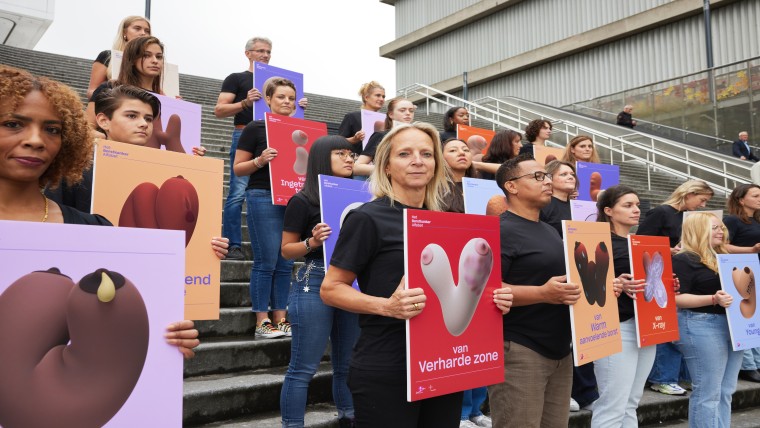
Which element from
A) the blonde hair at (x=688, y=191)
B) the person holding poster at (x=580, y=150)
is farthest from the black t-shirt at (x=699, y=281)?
the person holding poster at (x=580, y=150)

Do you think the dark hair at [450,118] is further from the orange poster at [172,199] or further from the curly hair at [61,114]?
the curly hair at [61,114]

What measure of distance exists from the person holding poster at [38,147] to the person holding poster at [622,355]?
2.61 m

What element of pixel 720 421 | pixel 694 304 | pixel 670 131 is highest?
pixel 670 131

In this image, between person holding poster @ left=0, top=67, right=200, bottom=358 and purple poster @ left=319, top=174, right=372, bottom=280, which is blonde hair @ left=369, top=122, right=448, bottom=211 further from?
person holding poster @ left=0, top=67, right=200, bottom=358

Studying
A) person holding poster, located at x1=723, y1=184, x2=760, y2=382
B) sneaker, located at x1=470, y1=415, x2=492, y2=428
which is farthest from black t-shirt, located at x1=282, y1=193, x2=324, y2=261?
person holding poster, located at x1=723, y1=184, x2=760, y2=382

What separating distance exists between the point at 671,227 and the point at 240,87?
12.9 feet

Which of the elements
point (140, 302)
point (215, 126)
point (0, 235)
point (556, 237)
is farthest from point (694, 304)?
point (215, 126)

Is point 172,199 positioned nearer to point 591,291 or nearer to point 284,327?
point 284,327

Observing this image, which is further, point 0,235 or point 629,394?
point 629,394

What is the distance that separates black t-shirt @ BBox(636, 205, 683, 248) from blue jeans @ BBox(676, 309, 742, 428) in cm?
115

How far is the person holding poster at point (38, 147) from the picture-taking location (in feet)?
5.67

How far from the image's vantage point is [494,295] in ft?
8.20

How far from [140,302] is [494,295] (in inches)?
53.6

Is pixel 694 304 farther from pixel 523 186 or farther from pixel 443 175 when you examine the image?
pixel 443 175
